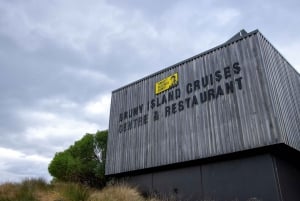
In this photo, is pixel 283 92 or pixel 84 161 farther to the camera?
pixel 84 161

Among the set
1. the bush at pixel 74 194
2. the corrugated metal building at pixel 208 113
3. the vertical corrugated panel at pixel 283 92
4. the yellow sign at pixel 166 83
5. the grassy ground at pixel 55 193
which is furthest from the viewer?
the yellow sign at pixel 166 83

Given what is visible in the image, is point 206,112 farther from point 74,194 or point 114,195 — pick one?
point 74,194

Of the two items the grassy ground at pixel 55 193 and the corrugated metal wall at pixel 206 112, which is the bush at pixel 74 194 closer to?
the grassy ground at pixel 55 193

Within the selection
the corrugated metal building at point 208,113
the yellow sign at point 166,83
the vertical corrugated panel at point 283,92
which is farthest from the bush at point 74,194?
the vertical corrugated panel at point 283,92

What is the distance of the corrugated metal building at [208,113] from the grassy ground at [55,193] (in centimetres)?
356

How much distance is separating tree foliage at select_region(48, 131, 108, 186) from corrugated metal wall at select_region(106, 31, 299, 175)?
17.1 ft

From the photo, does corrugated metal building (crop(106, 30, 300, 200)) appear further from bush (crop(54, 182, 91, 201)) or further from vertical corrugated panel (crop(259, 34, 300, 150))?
bush (crop(54, 182, 91, 201))

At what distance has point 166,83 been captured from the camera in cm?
1752

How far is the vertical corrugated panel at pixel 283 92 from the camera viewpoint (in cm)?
1277

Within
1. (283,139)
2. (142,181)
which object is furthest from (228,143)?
(142,181)

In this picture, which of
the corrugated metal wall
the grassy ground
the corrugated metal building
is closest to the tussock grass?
the grassy ground

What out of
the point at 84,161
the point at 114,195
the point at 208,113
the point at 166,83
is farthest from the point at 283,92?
the point at 84,161

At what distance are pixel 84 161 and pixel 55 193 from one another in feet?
45.0

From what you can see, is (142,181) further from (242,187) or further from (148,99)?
(242,187)
